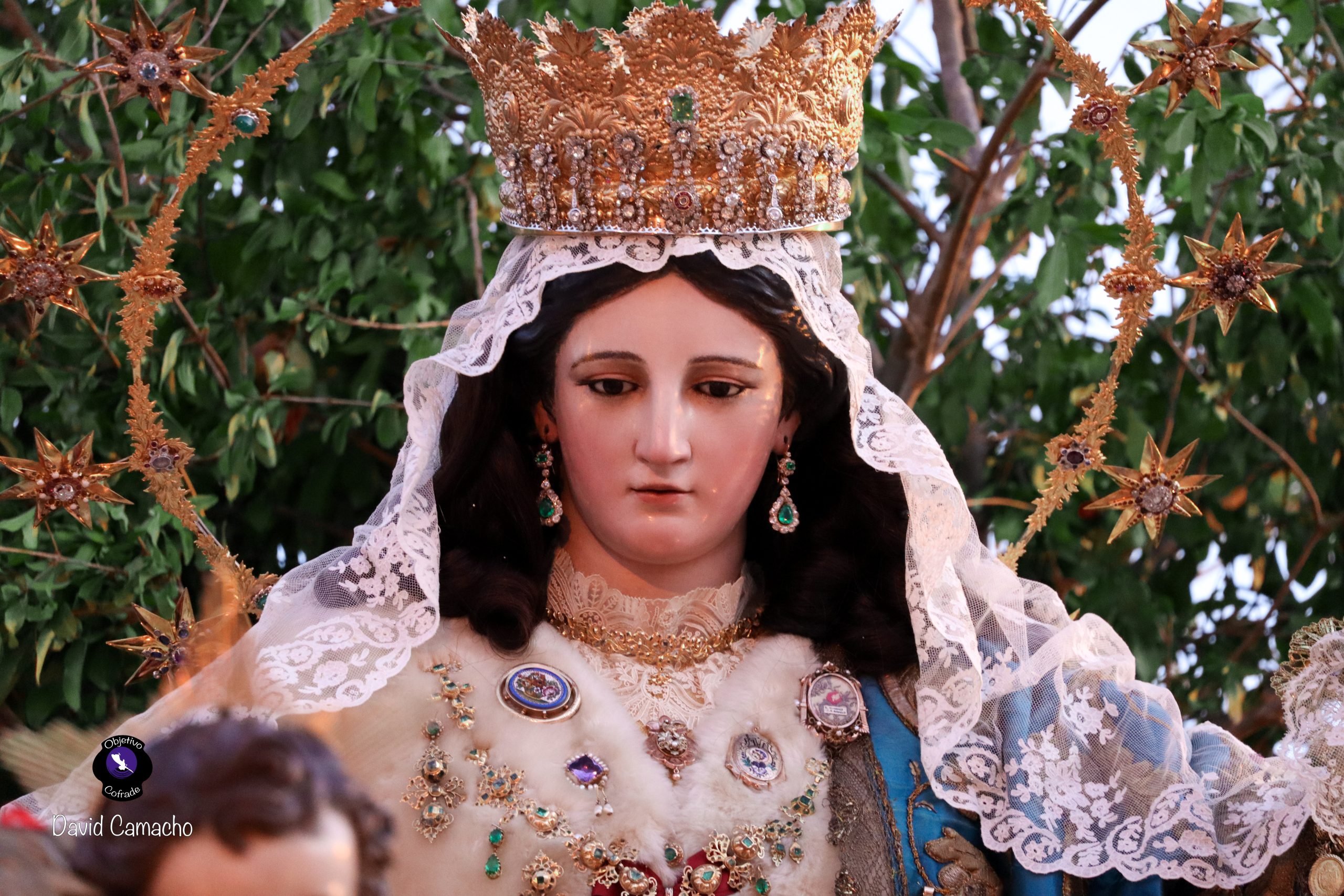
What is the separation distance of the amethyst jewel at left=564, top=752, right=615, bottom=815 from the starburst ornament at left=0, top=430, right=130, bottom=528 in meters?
0.72

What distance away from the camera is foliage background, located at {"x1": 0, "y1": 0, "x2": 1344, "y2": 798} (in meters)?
2.86

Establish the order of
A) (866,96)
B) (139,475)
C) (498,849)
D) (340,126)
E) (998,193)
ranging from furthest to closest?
1. (998,193)
2. (866,96)
3. (340,126)
4. (139,475)
5. (498,849)

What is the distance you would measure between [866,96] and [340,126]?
43.6 inches

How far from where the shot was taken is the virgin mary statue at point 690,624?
6.94 feet

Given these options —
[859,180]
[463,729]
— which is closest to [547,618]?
[463,729]

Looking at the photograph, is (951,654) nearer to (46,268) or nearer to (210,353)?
(46,268)

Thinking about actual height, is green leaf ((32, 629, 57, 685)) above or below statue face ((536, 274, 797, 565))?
below

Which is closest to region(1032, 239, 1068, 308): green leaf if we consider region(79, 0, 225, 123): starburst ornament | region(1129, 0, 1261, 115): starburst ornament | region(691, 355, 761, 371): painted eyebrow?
region(1129, 0, 1261, 115): starburst ornament

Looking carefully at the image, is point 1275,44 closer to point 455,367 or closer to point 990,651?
point 990,651

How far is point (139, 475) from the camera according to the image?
9.82 ft

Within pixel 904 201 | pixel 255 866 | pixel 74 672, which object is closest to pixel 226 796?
pixel 255 866

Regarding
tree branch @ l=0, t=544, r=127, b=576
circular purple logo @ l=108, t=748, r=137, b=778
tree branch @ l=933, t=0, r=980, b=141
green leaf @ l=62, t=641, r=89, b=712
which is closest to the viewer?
circular purple logo @ l=108, t=748, r=137, b=778

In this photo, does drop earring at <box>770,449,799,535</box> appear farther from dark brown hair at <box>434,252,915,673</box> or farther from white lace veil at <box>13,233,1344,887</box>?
white lace veil at <box>13,233,1344,887</box>

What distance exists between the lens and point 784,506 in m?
2.37
